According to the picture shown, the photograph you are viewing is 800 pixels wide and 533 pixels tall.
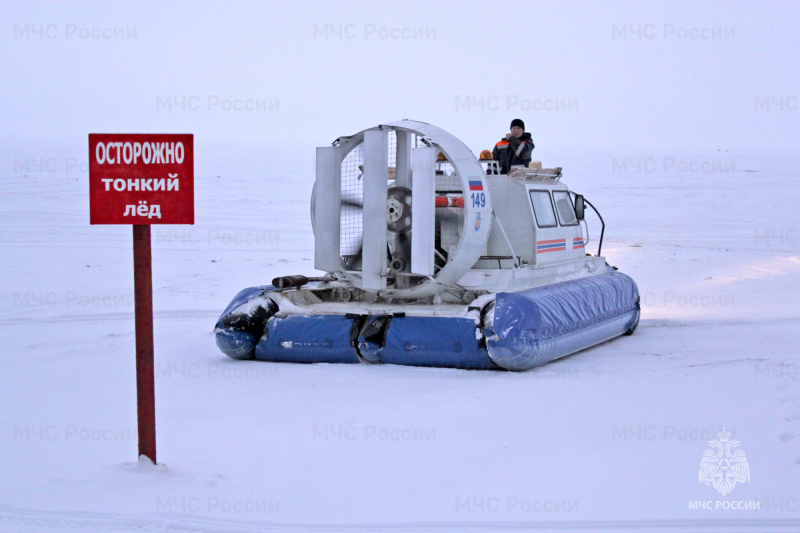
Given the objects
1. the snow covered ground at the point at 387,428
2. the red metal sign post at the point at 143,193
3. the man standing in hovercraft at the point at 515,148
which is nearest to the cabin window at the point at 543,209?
the man standing in hovercraft at the point at 515,148

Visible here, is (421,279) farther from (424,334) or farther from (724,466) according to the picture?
(724,466)

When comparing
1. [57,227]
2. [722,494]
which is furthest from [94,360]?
[57,227]

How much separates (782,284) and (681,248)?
15.1 ft

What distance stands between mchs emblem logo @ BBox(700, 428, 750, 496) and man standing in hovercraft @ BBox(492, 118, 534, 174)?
16.0 ft

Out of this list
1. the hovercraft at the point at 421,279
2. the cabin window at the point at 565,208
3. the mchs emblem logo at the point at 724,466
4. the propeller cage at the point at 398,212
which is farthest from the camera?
the cabin window at the point at 565,208

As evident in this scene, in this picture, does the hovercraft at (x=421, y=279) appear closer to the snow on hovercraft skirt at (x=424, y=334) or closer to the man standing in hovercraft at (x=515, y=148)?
the snow on hovercraft skirt at (x=424, y=334)

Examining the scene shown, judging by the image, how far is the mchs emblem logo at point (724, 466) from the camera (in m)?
4.48

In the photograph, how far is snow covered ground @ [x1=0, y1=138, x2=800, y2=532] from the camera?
4168mm

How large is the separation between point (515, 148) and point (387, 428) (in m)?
4.80

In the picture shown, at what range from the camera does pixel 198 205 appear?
23859mm

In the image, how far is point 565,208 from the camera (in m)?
9.12

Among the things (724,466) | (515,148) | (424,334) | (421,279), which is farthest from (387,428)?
(515,148)

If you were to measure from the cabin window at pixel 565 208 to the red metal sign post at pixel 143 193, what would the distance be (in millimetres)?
4929

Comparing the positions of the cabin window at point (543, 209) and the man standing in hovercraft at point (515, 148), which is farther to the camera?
the man standing in hovercraft at point (515, 148)
